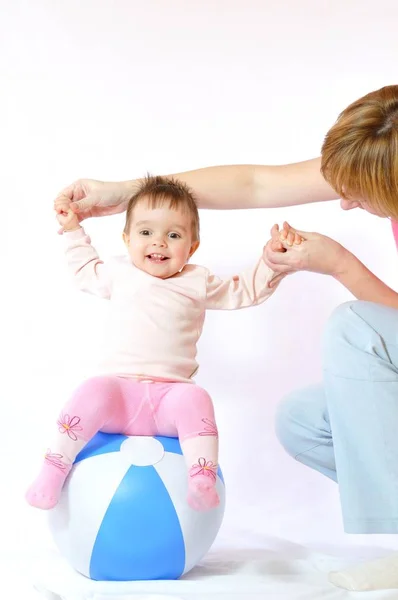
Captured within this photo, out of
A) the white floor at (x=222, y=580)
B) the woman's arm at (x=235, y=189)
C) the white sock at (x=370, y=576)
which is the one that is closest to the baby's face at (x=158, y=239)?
the woman's arm at (x=235, y=189)

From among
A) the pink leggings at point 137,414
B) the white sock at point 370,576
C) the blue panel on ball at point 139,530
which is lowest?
the white sock at point 370,576

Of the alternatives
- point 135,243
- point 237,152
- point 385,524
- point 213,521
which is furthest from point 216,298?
point 237,152

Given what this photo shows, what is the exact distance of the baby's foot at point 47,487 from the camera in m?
2.01

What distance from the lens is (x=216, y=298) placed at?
243 cm

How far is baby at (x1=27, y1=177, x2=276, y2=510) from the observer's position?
205 centimetres

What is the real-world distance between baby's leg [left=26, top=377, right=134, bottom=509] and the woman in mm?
497

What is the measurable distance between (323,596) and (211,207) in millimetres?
1126

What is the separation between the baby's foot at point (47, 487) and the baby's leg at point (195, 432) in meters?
0.28

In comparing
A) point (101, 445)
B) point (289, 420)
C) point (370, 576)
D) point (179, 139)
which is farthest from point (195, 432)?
point (179, 139)

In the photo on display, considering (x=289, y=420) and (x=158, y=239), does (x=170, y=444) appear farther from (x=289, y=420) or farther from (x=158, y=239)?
(x=158, y=239)

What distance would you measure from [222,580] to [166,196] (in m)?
1.00

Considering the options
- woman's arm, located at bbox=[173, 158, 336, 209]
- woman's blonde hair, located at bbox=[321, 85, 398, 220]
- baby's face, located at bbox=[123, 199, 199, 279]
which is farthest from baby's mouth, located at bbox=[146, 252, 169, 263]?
woman's blonde hair, located at bbox=[321, 85, 398, 220]

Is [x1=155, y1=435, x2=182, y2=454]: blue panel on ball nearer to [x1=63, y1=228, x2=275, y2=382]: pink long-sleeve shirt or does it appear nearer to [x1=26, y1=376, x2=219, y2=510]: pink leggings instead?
[x1=26, y1=376, x2=219, y2=510]: pink leggings

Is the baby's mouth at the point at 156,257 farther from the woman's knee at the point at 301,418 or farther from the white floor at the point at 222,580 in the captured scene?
the white floor at the point at 222,580
